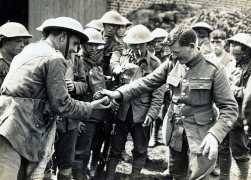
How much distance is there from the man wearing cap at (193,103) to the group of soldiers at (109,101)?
11 mm

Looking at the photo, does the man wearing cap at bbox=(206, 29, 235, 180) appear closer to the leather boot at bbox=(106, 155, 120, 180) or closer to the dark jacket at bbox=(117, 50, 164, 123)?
the dark jacket at bbox=(117, 50, 164, 123)

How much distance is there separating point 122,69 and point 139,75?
10.3 inches

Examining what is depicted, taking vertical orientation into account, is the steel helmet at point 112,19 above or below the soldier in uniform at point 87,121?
above

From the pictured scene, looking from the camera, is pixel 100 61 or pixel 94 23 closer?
pixel 100 61

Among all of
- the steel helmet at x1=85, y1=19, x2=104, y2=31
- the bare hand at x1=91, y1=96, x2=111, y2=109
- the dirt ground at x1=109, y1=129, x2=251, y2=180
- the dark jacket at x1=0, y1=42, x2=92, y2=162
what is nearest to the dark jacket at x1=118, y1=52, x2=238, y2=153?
the bare hand at x1=91, y1=96, x2=111, y2=109

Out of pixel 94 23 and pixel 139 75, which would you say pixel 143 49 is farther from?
pixel 94 23

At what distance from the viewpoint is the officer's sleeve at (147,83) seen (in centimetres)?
436

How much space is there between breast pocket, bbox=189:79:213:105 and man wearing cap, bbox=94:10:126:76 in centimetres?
164

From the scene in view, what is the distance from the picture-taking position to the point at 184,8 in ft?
37.3

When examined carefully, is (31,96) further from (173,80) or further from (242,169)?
(242,169)

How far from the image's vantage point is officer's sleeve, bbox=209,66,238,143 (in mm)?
3799

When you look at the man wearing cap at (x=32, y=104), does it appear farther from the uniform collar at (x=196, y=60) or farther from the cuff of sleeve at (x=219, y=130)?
the cuff of sleeve at (x=219, y=130)

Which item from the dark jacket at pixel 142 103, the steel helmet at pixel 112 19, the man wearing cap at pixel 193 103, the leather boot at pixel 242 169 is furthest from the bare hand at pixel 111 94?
the steel helmet at pixel 112 19

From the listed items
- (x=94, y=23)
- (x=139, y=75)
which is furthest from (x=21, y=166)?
(x=94, y=23)
